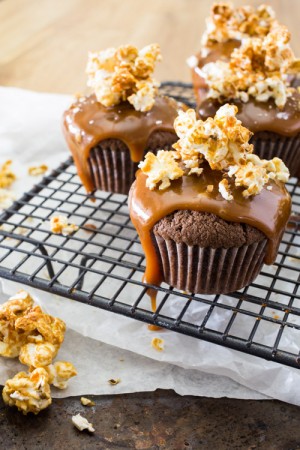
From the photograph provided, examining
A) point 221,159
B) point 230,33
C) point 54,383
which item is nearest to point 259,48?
point 230,33

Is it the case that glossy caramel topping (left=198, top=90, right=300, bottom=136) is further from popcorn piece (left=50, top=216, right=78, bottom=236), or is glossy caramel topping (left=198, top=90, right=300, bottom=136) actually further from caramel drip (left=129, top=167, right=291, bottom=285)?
popcorn piece (left=50, top=216, right=78, bottom=236)

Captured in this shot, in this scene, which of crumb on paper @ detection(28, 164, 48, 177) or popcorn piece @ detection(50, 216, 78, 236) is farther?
crumb on paper @ detection(28, 164, 48, 177)

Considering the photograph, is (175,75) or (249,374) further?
(175,75)

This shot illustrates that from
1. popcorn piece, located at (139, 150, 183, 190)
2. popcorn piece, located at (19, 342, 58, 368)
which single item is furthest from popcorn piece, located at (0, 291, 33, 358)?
popcorn piece, located at (139, 150, 183, 190)

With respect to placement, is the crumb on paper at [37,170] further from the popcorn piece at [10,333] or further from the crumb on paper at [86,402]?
the crumb on paper at [86,402]

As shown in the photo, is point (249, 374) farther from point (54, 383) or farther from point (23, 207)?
point (23, 207)

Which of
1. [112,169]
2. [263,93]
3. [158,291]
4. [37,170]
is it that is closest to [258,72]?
[263,93]

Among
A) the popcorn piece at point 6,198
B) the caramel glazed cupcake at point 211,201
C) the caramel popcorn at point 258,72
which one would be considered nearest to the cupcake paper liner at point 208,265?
the caramel glazed cupcake at point 211,201
